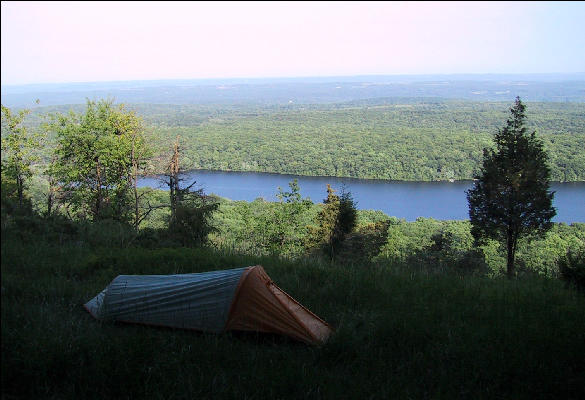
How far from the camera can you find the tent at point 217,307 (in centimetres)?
380

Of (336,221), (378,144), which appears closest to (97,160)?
(336,221)

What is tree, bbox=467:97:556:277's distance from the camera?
16.9 metres

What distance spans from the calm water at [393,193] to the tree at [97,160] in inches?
645

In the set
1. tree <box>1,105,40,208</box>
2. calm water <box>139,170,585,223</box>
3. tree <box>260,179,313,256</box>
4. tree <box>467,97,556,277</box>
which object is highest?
tree <box>1,105,40,208</box>

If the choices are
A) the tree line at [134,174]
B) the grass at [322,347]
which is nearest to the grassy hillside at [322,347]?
the grass at [322,347]

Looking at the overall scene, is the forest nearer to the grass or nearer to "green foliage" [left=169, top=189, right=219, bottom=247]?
"green foliage" [left=169, top=189, right=219, bottom=247]

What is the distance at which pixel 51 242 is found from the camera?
6.20 metres

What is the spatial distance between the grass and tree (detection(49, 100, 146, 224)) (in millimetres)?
12554

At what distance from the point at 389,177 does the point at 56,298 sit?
60474 millimetres

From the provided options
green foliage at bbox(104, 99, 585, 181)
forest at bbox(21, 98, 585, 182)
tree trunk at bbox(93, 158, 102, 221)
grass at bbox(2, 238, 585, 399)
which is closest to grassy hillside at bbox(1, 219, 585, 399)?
grass at bbox(2, 238, 585, 399)

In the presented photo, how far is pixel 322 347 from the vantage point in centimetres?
→ 354

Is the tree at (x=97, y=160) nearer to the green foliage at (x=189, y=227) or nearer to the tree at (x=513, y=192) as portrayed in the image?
the green foliage at (x=189, y=227)

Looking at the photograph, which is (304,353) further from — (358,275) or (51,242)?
(51,242)

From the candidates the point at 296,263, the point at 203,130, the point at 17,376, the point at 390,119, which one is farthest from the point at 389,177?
the point at 17,376
